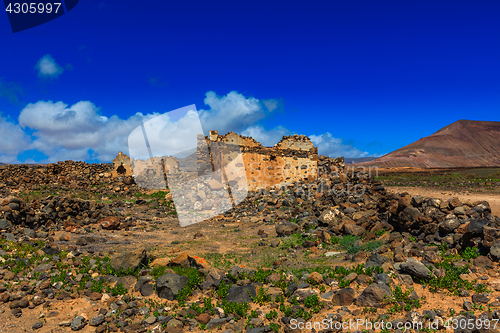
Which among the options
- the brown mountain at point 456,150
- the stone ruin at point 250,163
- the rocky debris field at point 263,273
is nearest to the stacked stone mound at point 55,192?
the rocky debris field at point 263,273

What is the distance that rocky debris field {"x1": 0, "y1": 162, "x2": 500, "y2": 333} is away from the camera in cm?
448

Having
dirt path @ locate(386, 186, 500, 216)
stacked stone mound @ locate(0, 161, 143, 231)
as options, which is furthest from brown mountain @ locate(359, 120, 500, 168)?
stacked stone mound @ locate(0, 161, 143, 231)

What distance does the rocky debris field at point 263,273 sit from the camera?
4.48 metres

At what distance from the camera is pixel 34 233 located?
8.96 m

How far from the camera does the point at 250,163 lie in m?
19.8

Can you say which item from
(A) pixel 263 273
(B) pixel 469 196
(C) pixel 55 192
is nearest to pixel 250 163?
(C) pixel 55 192

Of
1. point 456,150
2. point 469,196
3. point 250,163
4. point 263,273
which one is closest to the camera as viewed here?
point 263,273

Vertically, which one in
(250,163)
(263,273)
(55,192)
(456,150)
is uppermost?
(456,150)

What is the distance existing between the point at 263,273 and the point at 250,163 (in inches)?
547

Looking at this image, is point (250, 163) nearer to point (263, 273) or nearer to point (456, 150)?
point (263, 273)

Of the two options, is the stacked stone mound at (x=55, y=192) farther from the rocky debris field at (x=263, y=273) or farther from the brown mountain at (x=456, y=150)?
the brown mountain at (x=456, y=150)

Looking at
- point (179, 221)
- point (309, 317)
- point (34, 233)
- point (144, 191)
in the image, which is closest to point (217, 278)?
point (309, 317)

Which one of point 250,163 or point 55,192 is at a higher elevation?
point 250,163

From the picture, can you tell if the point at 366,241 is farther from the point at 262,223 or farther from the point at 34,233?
the point at 34,233
